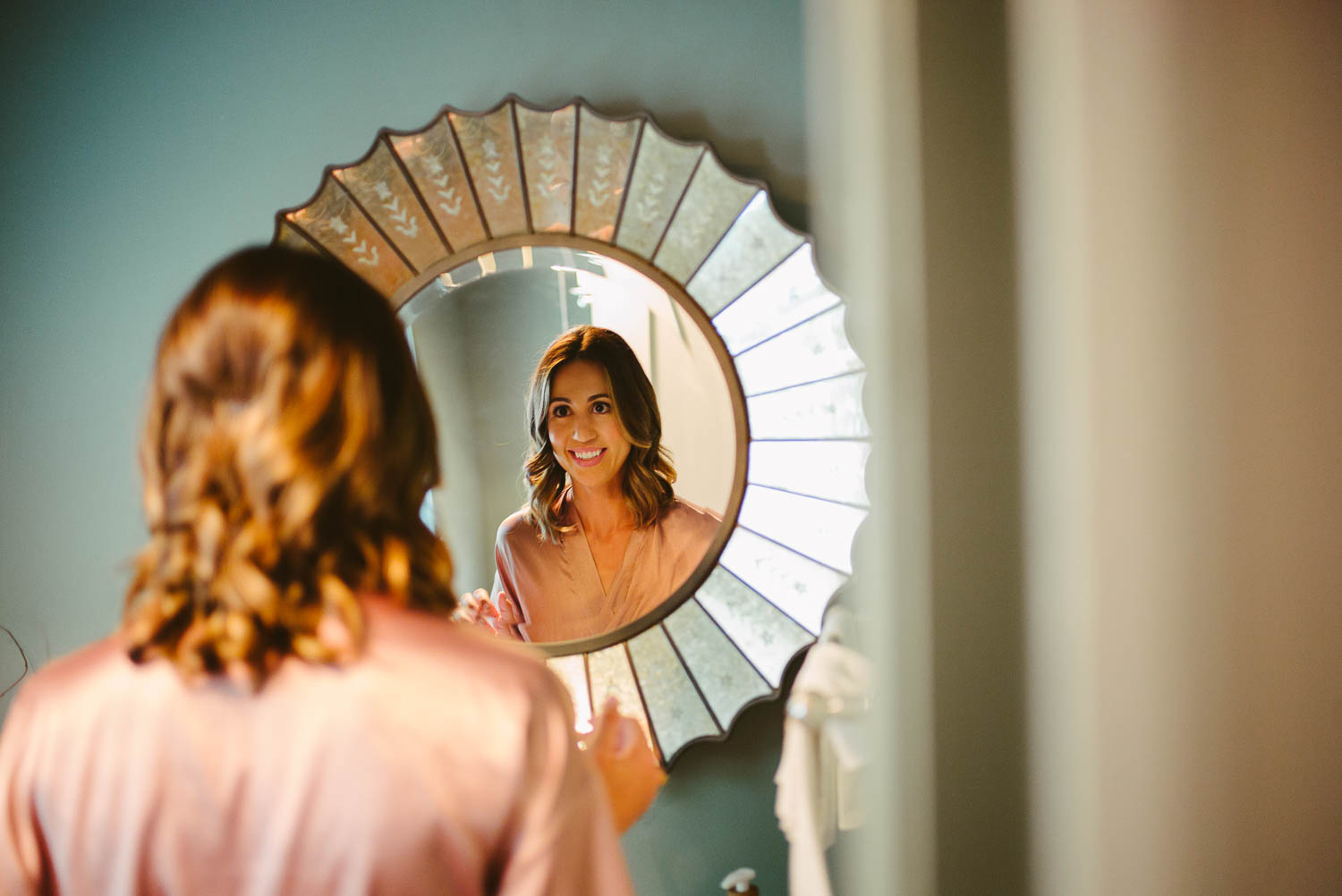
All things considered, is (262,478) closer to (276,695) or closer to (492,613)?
(276,695)

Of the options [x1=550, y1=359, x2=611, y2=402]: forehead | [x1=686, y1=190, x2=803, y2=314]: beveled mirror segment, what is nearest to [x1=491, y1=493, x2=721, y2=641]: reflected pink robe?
[x1=550, y1=359, x2=611, y2=402]: forehead

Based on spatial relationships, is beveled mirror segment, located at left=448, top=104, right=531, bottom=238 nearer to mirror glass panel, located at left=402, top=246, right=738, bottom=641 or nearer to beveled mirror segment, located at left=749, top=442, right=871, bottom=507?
mirror glass panel, located at left=402, top=246, right=738, bottom=641

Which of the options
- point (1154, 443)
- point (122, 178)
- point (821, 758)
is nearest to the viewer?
point (1154, 443)

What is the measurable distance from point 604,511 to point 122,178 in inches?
33.7

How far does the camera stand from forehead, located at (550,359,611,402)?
1.09 meters

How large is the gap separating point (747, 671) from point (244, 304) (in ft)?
2.45

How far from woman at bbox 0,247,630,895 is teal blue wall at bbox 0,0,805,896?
29.9 inches

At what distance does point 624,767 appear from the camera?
68 cm

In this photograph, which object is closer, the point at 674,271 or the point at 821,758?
the point at 821,758

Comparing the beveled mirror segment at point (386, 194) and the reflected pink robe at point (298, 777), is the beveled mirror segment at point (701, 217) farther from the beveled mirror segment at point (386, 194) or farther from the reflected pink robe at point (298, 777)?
the reflected pink robe at point (298, 777)

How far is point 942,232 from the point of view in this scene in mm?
254

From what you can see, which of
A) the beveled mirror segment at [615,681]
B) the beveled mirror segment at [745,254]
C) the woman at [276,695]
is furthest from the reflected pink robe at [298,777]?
the beveled mirror segment at [745,254]

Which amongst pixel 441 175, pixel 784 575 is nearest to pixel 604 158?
pixel 441 175

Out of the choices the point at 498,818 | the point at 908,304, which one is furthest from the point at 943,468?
the point at 498,818
